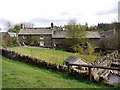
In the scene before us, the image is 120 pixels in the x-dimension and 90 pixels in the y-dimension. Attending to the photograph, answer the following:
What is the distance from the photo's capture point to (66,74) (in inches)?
557

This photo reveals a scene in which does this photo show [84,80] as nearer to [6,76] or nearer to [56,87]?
[56,87]

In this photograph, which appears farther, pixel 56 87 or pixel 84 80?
pixel 84 80

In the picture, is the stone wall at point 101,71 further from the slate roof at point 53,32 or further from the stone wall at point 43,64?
the slate roof at point 53,32

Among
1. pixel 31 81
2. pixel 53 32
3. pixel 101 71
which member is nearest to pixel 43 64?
pixel 31 81

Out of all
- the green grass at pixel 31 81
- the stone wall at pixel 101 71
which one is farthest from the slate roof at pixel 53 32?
the green grass at pixel 31 81

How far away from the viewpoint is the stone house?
7788 cm

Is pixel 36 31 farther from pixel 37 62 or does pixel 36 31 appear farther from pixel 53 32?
pixel 37 62

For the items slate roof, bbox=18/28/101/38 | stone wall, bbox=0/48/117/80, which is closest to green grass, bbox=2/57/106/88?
stone wall, bbox=0/48/117/80

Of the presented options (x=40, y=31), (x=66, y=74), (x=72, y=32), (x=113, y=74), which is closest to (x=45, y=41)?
(x=40, y=31)

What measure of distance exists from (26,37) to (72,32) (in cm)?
1928

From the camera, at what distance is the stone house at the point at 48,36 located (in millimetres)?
77875

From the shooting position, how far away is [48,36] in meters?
82.1

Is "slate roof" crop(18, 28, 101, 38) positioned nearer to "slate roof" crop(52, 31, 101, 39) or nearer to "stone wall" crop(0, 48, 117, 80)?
"slate roof" crop(52, 31, 101, 39)

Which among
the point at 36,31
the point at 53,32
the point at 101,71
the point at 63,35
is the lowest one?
the point at 101,71
